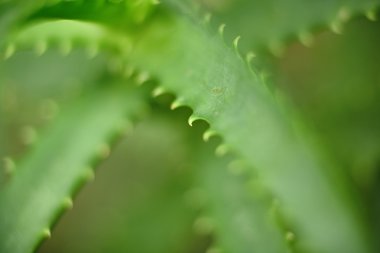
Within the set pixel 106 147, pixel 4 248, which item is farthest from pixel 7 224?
pixel 106 147

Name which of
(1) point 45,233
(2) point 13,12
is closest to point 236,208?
(1) point 45,233

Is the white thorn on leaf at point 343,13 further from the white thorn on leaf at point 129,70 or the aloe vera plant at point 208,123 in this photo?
the white thorn on leaf at point 129,70

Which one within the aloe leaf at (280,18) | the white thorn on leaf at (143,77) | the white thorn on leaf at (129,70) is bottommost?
the white thorn on leaf at (143,77)

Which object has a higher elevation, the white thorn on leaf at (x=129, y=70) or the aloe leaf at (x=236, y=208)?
the white thorn on leaf at (x=129, y=70)

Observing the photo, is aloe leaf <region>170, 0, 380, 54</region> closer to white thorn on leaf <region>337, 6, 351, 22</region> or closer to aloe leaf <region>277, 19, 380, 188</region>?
white thorn on leaf <region>337, 6, 351, 22</region>

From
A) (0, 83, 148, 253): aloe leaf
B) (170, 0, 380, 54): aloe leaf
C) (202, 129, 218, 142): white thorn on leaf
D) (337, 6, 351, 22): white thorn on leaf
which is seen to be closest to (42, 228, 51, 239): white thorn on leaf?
(0, 83, 148, 253): aloe leaf

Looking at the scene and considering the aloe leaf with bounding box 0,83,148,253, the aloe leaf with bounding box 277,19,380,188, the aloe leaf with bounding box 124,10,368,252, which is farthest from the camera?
the aloe leaf with bounding box 277,19,380,188

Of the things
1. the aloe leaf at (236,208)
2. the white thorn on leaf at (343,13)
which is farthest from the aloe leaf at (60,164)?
the white thorn on leaf at (343,13)
